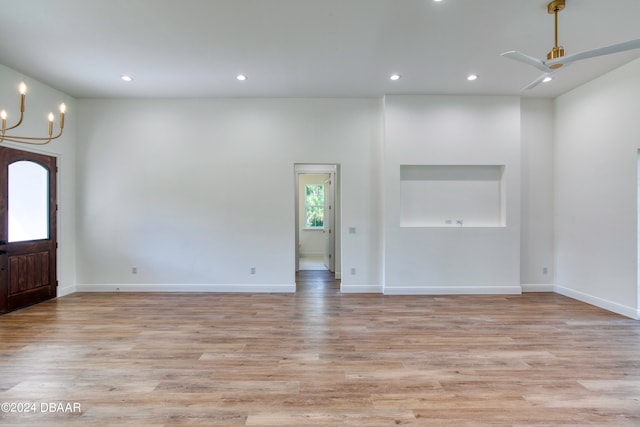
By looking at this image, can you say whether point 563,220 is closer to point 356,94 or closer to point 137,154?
point 356,94

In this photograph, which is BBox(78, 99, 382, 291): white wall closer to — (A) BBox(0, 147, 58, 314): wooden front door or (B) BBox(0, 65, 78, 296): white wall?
(B) BBox(0, 65, 78, 296): white wall

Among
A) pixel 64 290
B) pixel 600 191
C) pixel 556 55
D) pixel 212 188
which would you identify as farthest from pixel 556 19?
pixel 64 290

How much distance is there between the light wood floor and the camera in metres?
2.12

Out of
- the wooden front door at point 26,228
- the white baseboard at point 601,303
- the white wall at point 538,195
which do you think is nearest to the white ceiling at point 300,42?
the white wall at point 538,195

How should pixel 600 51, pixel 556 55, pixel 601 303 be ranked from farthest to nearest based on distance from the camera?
1. pixel 601 303
2. pixel 556 55
3. pixel 600 51

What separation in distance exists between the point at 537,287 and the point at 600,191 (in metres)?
1.81

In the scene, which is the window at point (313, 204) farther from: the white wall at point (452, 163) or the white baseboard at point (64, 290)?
the white baseboard at point (64, 290)

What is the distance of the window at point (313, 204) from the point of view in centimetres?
989

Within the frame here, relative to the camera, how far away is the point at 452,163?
5176 mm

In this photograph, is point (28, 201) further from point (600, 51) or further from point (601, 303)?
point (601, 303)

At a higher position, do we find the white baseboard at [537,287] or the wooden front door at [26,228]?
the wooden front door at [26,228]

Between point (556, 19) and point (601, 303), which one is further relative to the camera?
point (601, 303)

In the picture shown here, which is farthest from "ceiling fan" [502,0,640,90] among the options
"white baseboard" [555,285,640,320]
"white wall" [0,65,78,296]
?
"white wall" [0,65,78,296]

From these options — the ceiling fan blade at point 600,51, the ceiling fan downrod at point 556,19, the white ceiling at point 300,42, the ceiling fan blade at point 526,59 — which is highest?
the white ceiling at point 300,42
